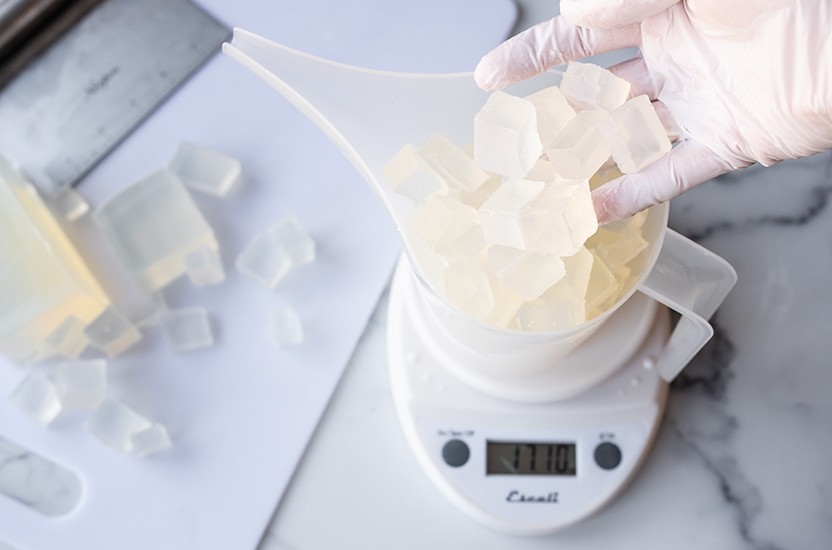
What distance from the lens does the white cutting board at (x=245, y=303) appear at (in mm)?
954

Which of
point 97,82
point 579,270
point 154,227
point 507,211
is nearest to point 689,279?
point 579,270

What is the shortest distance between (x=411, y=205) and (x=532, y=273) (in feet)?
0.74

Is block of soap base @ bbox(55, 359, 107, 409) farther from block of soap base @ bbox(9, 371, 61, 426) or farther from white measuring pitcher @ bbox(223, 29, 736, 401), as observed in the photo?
white measuring pitcher @ bbox(223, 29, 736, 401)

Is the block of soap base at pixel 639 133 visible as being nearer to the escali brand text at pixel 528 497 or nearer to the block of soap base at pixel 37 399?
the escali brand text at pixel 528 497

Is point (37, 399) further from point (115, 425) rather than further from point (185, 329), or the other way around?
point (185, 329)

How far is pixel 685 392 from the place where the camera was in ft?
3.22

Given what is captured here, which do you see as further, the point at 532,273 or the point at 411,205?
the point at 411,205

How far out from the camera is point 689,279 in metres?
0.73

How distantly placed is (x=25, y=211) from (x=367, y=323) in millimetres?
608

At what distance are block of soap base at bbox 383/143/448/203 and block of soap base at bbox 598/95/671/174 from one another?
0.22 m

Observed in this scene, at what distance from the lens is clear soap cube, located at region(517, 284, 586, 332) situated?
688 millimetres

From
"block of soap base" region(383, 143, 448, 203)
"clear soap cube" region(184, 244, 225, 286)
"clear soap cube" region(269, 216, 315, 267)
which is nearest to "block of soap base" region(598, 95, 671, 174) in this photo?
"block of soap base" region(383, 143, 448, 203)

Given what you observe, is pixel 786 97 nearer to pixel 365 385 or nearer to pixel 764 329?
pixel 764 329

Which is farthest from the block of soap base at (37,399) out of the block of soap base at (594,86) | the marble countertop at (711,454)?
the block of soap base at (594,86)
